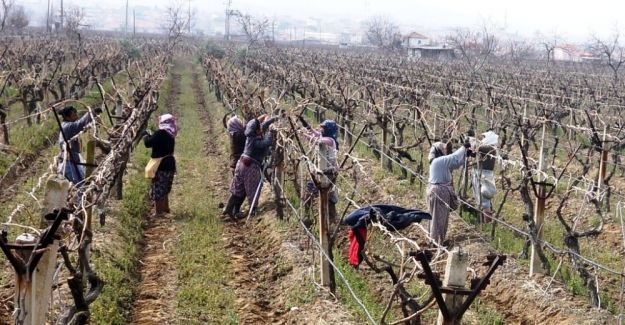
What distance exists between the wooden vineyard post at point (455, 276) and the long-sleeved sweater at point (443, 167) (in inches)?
169

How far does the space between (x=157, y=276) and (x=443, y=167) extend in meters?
3.41

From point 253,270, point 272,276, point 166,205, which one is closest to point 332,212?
point 253,270

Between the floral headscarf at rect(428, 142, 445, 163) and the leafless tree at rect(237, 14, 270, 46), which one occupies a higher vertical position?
the leafless tree at rect(237, 14, 270, 46)

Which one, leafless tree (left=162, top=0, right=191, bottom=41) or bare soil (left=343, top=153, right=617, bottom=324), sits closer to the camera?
bare soil (left=343, top=153, right=617, bottom=324)

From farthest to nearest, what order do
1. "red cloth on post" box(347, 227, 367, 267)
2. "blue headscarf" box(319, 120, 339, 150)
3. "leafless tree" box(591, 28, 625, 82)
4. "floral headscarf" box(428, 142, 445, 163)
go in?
"leafless tree" box(591, 28, 625, 82) < "blue headscarf" box(319, 120, 339, 150) < "floral headscarf" box(428, 142, 445, 163) < "red cloth on post" box(347, 227, 367, 267)

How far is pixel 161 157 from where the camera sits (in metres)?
9.85

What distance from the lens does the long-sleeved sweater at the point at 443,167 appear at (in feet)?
26.5

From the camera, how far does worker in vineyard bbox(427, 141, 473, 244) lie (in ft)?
27.0

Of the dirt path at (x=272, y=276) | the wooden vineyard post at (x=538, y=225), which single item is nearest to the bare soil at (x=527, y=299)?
the wooden vineyard post at (x=538, y=225)

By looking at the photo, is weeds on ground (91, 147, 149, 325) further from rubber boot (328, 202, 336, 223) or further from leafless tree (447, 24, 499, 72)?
leafless tree (447, 24, 499, 72)

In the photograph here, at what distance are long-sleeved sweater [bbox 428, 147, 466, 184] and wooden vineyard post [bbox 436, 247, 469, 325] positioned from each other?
14.1ft

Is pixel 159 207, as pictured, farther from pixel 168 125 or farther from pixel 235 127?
pixel 235 127

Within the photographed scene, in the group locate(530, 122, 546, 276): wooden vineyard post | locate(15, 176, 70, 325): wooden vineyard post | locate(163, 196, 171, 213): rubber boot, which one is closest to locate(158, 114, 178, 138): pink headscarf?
locate(163, 196, 171, 213): rubber boot

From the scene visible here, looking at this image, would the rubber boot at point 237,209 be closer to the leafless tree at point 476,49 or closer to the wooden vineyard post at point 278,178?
the wooden vineyard post at point 278,178
